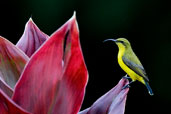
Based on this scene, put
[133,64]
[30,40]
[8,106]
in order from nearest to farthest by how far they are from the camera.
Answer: [8,106], [30,40], [133,64]

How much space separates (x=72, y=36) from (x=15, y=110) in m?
0.09

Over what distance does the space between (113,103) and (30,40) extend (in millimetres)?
143

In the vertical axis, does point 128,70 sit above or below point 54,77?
below

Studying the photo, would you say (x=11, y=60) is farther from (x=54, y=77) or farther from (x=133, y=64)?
(x=133, y=64)

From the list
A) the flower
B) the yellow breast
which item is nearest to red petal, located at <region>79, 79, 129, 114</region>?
the flower

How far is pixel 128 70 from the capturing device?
3.73 ft

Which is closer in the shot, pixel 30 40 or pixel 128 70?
pixel 30 40

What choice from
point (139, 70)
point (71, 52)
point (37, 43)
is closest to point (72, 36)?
point (71, 52)

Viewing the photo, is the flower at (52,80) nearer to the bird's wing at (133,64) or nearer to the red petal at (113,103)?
the red petal at (113,103)

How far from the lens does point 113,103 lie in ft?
1.43

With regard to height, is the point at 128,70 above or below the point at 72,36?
below

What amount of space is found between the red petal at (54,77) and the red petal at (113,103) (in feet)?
0.20

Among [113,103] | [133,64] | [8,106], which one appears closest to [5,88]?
[8,106]

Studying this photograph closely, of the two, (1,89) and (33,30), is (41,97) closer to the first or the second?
(1,89)
